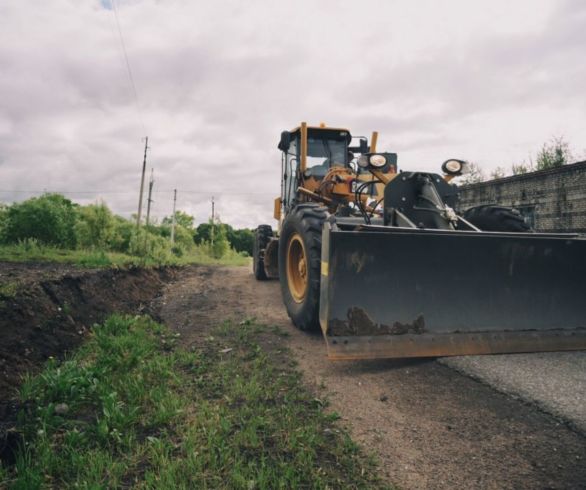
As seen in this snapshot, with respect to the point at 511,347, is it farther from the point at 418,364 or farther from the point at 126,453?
the point at 126,453

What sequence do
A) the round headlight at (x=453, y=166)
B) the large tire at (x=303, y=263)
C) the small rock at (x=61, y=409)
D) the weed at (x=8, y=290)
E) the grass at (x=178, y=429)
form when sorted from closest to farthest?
the grass at (x=178, y=429)
the small rock at (x=61, y=409)
the large tire at (x=303, y=263)
the weed at (x=8, y=290)
the round headlight at (x=453, y=166)

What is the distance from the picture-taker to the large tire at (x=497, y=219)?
4.98 meters

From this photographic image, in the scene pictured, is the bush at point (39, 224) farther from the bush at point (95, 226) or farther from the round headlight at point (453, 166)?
the round headlight at point (453, 166)

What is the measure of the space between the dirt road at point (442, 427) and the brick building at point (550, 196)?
35.2ft

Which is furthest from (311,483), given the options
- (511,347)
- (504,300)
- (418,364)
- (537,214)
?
(537,214)

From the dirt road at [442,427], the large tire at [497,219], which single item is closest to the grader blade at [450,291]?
the dirt road at [442,427]

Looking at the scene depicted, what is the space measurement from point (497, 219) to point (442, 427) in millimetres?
3331

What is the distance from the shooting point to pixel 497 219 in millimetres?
5043

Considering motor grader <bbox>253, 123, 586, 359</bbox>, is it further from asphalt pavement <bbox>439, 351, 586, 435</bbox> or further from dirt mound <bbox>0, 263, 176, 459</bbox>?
dirt mound <bbox>0, 263, 176, 459</bbox>

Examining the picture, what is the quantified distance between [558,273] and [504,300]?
2.16 feet

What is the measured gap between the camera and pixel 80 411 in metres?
2.66

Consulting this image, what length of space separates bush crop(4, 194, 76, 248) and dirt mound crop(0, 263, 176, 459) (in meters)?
9.27

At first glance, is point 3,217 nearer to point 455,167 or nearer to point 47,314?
point 47,314

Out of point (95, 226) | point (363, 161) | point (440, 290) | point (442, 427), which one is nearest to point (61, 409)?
point (442, 427)
